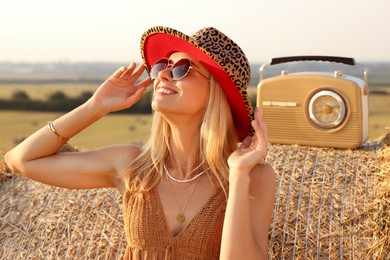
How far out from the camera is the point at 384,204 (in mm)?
2502

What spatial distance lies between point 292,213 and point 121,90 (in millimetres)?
865

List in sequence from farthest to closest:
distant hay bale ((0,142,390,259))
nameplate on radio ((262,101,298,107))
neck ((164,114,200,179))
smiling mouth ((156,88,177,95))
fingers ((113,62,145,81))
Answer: nameplate on radio ((262,101,298,107))
distant hay bale ((0,142,390,259))
fingers ((113,62,145,81))
neck ((164,114,200,179))
smiling mouth ((156,88,177,95))

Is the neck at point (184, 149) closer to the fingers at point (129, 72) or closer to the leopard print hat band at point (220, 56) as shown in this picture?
the leopard print hat band at point (220, 56)

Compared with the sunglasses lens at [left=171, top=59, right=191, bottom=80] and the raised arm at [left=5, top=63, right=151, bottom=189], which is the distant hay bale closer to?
the raised arm at [left=5, top=63, right=151, bottom=189]

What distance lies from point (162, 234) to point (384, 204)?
944 millimetres

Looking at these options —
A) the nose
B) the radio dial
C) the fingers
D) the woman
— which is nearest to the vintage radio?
the radio dial

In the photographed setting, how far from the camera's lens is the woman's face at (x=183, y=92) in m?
2.02

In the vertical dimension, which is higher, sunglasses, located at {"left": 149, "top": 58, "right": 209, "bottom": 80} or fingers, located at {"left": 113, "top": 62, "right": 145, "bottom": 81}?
sunglasses, located at {"left": 149, "top": 58, "right": 209, "bottom": 80}

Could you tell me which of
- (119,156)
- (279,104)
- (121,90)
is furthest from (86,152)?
(279,104)

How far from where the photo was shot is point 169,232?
210 cm

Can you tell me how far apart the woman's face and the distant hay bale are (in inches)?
29.3

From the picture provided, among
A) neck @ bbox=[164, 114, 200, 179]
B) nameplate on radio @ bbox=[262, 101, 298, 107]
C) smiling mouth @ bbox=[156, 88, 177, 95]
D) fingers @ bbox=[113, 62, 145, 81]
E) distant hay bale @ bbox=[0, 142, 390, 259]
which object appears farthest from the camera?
nameplate on radio @ bbox=[262, 101, 298, 107]

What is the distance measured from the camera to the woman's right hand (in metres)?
2.24

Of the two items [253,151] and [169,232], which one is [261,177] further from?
[169,232]
